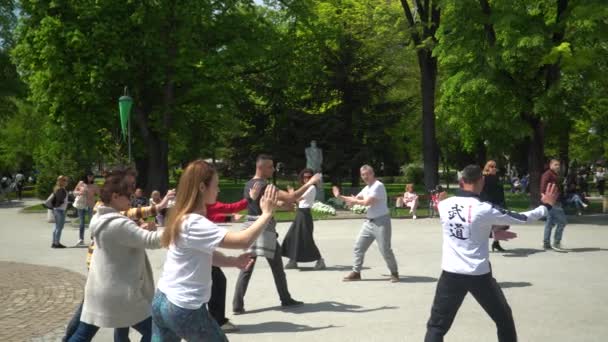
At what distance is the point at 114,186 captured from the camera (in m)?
5.05

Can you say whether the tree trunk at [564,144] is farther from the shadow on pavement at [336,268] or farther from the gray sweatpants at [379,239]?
the gray sweatpants at [379,239]

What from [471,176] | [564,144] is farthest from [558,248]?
[564,144]

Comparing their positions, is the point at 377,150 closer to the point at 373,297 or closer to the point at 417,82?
the point at 417,82

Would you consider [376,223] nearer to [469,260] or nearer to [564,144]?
[469,260]

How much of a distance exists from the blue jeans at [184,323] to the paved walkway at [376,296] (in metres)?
2.92

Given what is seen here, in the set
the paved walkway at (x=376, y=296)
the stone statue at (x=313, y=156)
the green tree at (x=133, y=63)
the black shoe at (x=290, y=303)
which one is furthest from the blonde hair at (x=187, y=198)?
the stone statue at (x=313, y=156)

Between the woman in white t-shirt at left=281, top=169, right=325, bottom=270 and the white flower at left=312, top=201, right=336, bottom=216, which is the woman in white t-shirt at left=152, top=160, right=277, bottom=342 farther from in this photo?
the white flower at left=312, top=201, right=336, bottom=216

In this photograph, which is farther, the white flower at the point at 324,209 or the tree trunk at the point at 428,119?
the tree trunk at the point at 428,119

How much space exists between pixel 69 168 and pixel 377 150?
17724 millimetres

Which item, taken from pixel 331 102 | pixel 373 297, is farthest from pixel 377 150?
pixel 373 297

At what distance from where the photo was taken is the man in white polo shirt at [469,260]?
17.6ft

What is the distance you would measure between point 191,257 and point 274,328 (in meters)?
3.59

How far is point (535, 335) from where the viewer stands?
6.88 m

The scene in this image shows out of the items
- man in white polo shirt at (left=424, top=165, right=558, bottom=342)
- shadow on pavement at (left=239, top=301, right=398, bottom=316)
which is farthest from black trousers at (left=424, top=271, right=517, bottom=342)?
shadow on pavement at (left=239, top=301, right=398, bottom=316)
